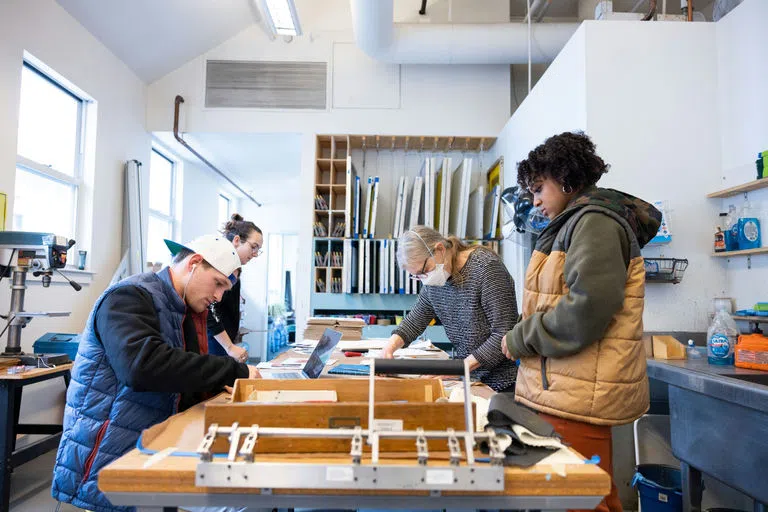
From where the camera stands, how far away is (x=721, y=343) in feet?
7.05

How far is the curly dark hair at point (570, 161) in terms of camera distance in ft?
4.34

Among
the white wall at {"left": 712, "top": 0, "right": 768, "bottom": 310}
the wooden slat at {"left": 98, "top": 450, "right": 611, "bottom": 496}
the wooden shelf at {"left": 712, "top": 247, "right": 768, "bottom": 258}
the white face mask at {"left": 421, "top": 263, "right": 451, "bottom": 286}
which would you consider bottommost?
the wooden slat at {"left": 98, "top": 450, "right": 611, "bottom": 496}

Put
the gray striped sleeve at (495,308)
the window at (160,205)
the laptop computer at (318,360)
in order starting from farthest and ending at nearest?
1. the window at (160,205)
2. the gray striped sleeve at (495,308)
3. the laptop computer at (318,360)

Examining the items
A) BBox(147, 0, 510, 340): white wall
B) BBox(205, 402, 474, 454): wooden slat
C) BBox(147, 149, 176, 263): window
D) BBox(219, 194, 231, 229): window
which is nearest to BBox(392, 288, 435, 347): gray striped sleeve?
BBox(205, 402, 474, 454): wooden slat

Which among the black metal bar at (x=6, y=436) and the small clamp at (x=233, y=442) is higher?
the small clamp at (x=233, y=442)

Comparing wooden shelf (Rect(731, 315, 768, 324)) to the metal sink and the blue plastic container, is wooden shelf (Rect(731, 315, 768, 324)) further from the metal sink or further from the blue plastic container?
the blue plastic container

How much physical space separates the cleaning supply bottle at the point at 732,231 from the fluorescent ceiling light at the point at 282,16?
3219mm

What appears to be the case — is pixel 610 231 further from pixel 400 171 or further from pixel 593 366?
pixel 400 171

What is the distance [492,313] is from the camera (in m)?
1.85

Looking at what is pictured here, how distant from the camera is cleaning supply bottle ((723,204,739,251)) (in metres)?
2.42

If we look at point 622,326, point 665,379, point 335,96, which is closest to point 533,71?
point 335,96

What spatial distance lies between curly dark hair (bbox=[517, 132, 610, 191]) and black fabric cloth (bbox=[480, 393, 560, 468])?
2.15 feet

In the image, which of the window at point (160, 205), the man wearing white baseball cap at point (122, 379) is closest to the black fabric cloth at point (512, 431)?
the man wearing white baseball cap at point (122, 379)

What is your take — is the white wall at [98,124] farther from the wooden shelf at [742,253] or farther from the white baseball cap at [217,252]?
the wooden shelf at [742,253]
